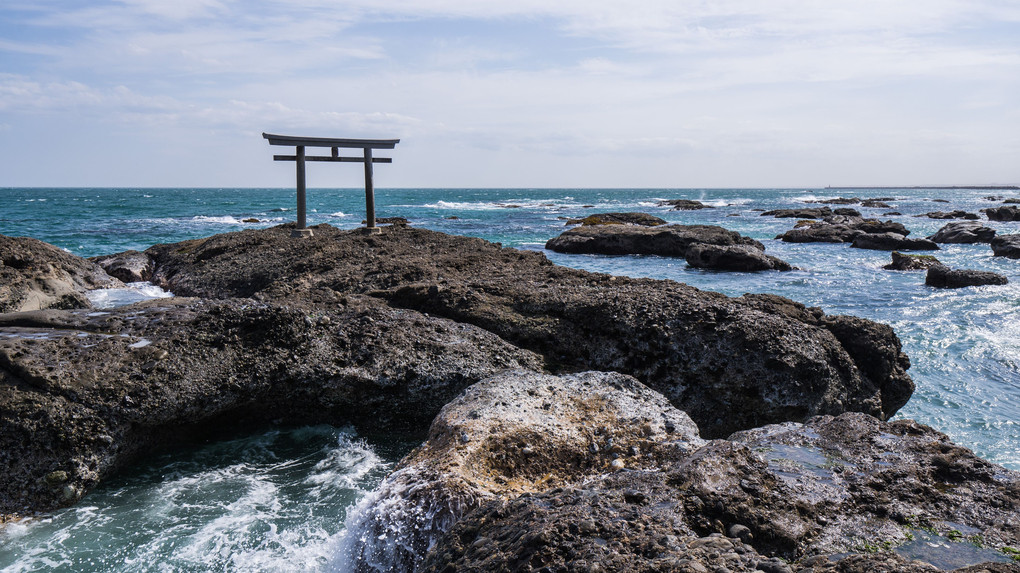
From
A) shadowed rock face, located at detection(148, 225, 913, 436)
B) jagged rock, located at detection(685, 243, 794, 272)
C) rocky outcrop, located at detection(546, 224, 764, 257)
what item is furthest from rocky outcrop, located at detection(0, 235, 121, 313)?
rocky outcrop, located at detection(546, 224, 764, 257)

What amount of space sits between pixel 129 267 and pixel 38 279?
3.37 m

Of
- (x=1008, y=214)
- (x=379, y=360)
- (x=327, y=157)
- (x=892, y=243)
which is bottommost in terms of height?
(x=379, y=360)

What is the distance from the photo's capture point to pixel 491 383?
4.34m

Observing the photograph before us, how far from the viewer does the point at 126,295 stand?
10102 mm

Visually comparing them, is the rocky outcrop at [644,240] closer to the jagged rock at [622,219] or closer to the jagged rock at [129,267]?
the jagged rock at [622,219]

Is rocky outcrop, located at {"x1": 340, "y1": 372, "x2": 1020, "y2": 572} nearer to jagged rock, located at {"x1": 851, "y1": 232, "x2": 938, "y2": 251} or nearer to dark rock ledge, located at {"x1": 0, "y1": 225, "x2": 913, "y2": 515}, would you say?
dark rock ledge, located at {"x1": 0, "y1": 225, "x2": 913, "y2": 515}

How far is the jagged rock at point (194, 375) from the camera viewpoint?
4.04 meters

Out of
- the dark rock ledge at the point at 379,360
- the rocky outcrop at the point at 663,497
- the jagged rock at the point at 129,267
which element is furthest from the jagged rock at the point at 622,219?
the rocky outcrop at the point at 663,497

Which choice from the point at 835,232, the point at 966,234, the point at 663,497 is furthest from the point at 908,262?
the point at 663,497

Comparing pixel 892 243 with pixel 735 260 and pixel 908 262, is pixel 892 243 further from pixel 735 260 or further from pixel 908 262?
pixel 735 260

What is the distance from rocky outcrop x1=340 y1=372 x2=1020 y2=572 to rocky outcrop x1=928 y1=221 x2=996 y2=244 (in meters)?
27.9

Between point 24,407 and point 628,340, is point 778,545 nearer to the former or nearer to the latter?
point 628,340

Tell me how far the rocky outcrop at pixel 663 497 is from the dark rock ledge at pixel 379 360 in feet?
4.36

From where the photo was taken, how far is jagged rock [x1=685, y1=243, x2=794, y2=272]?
17.5 meters
